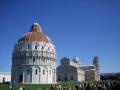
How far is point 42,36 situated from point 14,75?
1343cm

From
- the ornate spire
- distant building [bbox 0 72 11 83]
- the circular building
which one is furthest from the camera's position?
distant building [bbox 0 72 11 83]

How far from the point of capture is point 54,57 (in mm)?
71250

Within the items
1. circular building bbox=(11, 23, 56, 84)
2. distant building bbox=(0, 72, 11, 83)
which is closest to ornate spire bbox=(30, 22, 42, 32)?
circular building bbox=(11, 23, 56, 84)

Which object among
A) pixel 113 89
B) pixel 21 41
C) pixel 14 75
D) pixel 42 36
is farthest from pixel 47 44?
pixel 113 89

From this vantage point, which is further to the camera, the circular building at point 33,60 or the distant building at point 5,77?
the distant building at point 5,77

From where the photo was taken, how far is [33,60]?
66.9m

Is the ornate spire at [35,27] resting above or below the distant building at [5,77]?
above

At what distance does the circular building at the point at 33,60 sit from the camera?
66.5m

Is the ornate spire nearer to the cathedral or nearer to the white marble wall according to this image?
the cathedral

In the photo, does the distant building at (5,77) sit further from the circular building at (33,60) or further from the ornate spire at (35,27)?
the circular building at (33,60)

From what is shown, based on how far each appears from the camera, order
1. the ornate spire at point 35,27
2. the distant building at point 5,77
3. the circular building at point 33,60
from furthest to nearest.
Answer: the distant building at point 5,77
the ornate spire at point 35,27
the circular building at point 33,60

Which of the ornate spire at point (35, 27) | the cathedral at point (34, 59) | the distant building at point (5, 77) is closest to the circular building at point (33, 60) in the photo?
the cathedral at point (34, 59)

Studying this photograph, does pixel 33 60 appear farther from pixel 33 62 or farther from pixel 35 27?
pixel 35 27

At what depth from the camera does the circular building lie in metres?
66.5
